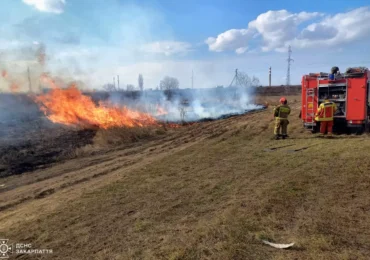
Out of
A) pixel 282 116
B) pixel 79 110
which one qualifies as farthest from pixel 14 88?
pixel 282 116

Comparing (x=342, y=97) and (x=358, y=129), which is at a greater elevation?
(x=342, y=97)

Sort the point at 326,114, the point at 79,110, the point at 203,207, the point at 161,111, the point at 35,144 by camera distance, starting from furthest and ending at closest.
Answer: the point at 161,111 → the point at 79,110 → the point at 35,144 → the point at 326,114 → the point at 203,207

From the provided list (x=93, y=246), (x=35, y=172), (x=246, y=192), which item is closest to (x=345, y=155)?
(x=246, y=192)

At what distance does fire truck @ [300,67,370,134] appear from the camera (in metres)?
11.1

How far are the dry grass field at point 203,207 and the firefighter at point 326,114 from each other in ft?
8.38

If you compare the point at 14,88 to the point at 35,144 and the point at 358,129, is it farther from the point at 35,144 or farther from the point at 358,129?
the point at 358,129

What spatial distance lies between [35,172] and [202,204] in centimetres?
711

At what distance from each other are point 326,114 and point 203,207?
894 cm

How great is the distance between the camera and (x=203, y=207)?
4.68 m

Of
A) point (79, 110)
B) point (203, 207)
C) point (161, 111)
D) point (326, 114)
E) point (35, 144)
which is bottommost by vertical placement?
point (35, 144)

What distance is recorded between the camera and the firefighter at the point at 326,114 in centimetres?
1136

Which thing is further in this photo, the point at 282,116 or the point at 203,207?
the point at 282,116

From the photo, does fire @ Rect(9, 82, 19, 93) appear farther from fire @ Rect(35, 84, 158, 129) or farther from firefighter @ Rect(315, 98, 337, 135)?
firefighter @ Rect(315, 98, 337, 135)

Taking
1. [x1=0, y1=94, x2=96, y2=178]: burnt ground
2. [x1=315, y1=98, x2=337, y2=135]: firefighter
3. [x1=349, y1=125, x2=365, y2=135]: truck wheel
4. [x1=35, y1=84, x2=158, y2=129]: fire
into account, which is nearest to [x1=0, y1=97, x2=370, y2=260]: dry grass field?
[x1=0, y1=94, x2=96, y2=178]: burnt ground
